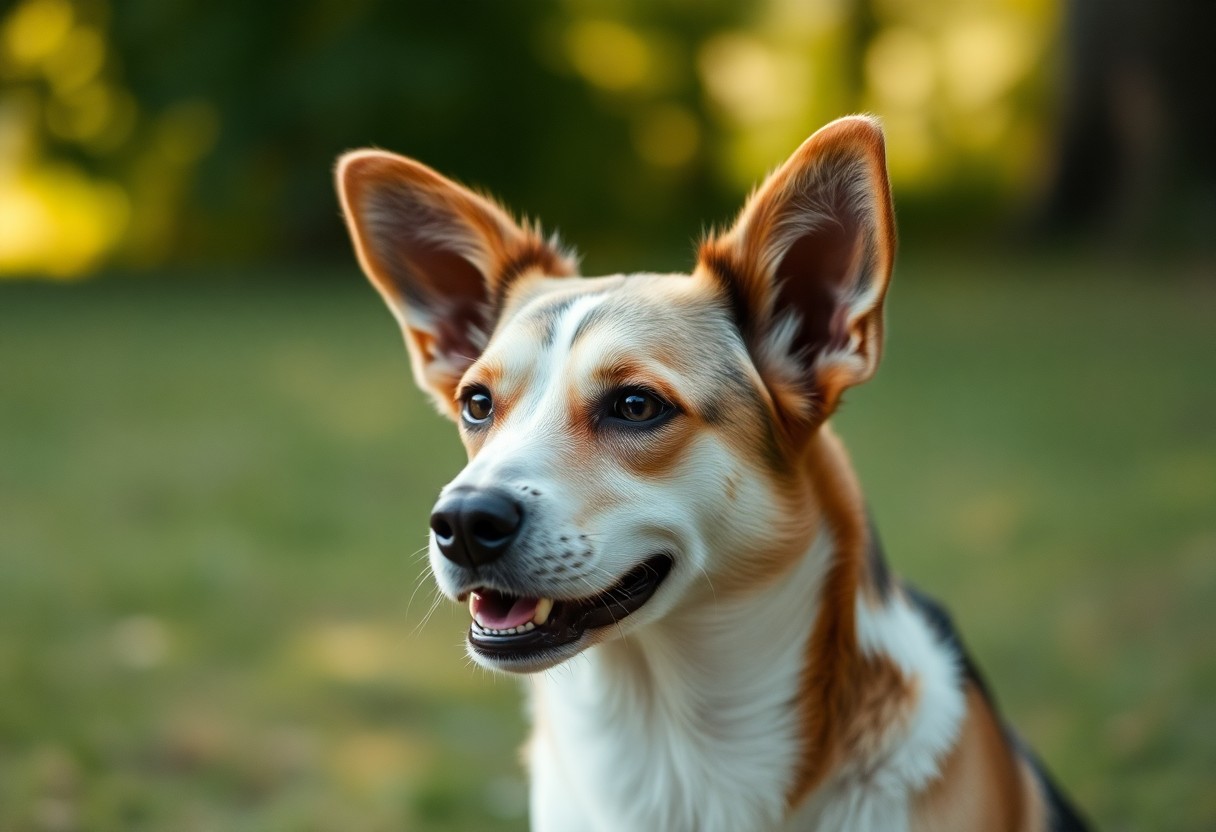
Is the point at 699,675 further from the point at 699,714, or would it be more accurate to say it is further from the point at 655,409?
the point at 655,409

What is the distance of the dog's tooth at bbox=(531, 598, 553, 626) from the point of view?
2.69 meters

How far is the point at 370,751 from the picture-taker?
4.59m

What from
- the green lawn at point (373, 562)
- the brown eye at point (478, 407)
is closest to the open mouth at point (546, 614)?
the brown eye at point (478, 407)

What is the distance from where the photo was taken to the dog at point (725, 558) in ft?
8.83

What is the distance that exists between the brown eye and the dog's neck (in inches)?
25.0

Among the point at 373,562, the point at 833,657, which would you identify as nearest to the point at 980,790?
the point at 833,657

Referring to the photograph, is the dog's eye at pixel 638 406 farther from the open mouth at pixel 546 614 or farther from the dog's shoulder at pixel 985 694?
the dog's shoulder at pixel 985 694

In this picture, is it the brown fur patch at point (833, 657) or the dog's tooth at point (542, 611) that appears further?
the brown fur patch at point (833, 657)

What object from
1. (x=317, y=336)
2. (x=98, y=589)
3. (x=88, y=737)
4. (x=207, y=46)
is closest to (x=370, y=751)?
(x=88, y=737)

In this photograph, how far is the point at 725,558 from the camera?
9.29 feet

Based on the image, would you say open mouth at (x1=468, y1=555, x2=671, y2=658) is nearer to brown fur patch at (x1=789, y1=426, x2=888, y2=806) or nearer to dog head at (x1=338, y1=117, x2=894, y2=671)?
dog head at (x1=338, y1=117, x2=894, y2=671)

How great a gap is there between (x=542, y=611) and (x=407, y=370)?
815 cm

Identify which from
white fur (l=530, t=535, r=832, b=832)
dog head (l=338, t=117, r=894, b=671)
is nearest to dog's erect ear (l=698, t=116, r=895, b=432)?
dog head (l=338, t=117, r=894, b=671)

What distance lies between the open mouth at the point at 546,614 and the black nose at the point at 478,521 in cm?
18
